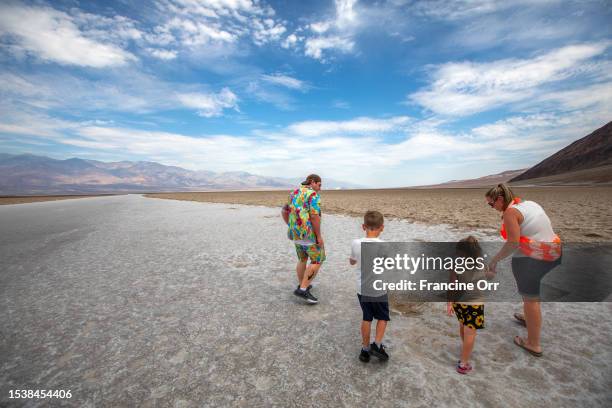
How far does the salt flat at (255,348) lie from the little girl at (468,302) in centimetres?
29

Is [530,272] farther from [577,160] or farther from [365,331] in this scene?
[577,160]

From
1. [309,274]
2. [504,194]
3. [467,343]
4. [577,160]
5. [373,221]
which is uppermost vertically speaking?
[577,160]

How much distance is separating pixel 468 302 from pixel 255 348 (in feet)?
7.75

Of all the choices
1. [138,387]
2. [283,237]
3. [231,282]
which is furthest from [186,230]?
[138,387]

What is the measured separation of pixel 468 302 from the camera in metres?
2.65

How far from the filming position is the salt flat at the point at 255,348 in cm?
257

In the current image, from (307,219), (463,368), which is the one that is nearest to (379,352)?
(463,368)

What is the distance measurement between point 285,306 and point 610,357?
12.7 feet

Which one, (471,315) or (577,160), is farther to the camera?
(577,160)

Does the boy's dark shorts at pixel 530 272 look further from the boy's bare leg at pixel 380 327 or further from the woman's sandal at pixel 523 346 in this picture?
the boy's bare leg at pixel 380 327

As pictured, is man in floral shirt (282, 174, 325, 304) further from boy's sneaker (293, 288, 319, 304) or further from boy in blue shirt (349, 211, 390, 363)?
boy in blue shirt (349, 211, 390, 363)

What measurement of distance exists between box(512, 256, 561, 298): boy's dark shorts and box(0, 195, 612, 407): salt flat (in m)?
0.78

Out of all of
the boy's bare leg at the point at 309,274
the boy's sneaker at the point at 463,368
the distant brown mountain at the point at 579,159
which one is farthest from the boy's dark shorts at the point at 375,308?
the distant brown mountain at the point at 579,159

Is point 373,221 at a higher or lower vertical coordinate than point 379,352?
higher
